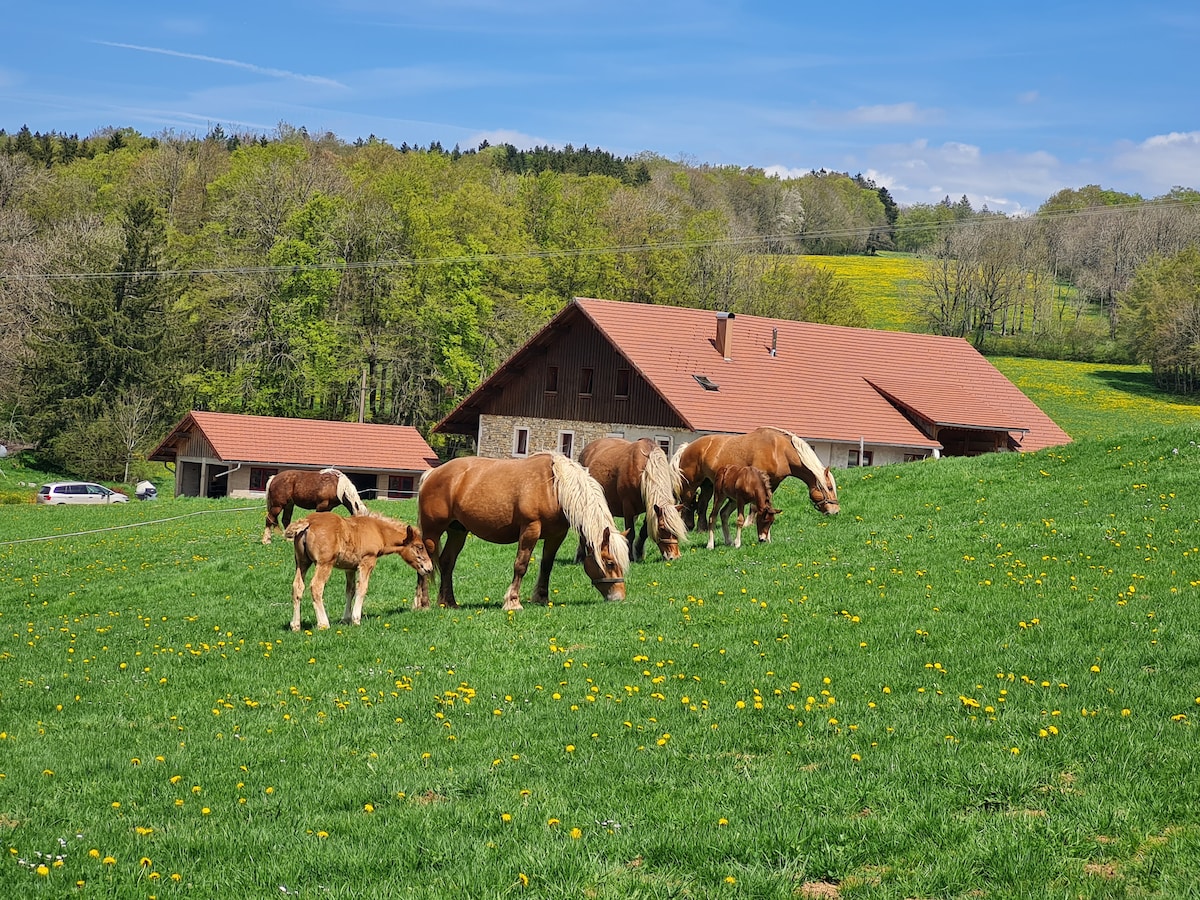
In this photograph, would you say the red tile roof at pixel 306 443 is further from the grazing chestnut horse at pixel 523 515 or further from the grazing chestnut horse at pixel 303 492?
the grazing chestnut horse at pixel 523 515

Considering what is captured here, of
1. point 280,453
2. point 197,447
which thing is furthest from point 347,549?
point 197,447

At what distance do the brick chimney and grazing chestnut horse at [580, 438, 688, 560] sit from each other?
90.3ft

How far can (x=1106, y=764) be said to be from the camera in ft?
25.2

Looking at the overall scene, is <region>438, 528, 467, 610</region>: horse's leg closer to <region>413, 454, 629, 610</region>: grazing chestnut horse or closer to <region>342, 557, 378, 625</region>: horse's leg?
<region>413, 454, 629, 610</region>: grazing chestnut horse

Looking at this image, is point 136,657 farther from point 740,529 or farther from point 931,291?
point 931,291

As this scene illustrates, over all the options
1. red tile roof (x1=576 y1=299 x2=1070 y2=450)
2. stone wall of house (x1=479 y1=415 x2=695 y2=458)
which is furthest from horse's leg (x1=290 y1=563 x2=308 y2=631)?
stone wall of house (x1=479 y1=415 x2=695 y2=458)

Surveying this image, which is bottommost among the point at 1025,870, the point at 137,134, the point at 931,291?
the point at 1025,870

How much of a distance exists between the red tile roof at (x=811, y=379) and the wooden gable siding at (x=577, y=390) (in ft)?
3.69

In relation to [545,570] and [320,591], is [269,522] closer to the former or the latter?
[320,591]

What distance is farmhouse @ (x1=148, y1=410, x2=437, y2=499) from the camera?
55.0 metres

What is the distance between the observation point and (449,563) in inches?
640

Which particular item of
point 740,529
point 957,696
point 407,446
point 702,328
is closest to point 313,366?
point 407,446

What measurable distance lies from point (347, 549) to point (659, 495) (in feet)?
16.7

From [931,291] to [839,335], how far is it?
65.8 metres
